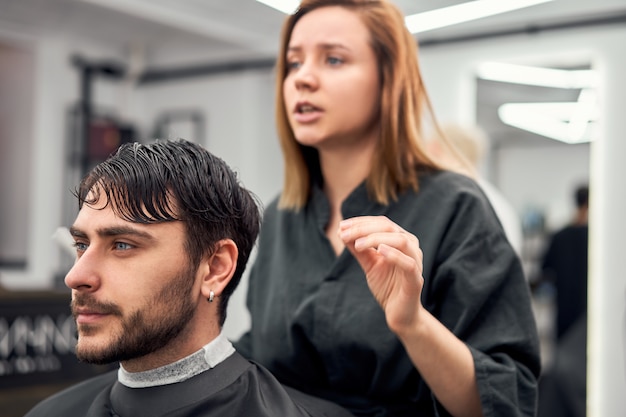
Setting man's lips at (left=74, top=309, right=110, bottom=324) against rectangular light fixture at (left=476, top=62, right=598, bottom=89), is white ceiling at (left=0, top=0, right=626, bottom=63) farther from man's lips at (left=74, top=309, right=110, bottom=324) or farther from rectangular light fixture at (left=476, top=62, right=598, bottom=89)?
man's lips at (left=74, top=309, right=110, bottom=324)

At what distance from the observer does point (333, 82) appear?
1411 mm

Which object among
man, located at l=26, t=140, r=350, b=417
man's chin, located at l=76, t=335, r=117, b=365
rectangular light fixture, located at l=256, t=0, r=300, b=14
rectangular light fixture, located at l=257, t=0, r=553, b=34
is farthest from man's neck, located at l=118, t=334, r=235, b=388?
rectangular light fixture, located at l=257, t=0, r=553, b=34

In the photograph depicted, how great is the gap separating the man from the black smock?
4.8 inches

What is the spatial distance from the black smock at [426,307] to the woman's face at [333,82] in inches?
6.1

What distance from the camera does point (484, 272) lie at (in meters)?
1.34

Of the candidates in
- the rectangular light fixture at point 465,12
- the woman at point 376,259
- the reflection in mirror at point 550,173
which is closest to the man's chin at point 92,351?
the woman at point 376,259

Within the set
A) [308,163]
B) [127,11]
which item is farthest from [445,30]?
[308,163]

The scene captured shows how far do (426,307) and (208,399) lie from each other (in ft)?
1.42

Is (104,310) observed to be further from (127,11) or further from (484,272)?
(127,11)

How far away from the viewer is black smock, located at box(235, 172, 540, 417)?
1327 millimetres

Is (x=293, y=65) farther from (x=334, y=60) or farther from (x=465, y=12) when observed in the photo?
(x=465, y=12)

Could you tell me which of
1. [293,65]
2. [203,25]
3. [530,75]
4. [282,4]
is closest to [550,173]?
[530,75]

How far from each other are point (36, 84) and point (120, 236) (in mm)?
5045

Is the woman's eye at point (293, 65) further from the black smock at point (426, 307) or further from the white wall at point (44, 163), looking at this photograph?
the white wall at point (44, 163)
